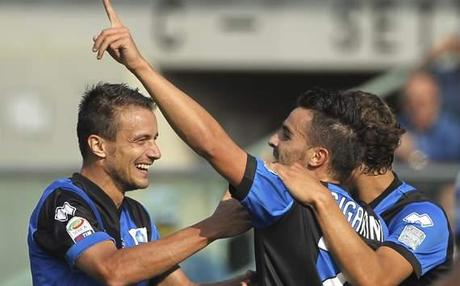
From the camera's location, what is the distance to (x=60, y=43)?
13.3 metres

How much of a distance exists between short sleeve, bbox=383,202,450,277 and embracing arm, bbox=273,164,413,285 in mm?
311

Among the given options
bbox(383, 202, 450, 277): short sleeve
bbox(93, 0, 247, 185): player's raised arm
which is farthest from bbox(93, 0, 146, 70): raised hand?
bbox(383, 202, 450, 277): short sleeve

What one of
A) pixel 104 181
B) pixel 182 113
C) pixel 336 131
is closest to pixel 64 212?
pixel 104 181

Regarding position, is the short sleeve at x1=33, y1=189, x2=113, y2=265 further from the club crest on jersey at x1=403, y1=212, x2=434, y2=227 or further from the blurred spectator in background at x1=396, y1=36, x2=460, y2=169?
the blurred spectator in background at x1=396, y1=36, x2=460, y2=169

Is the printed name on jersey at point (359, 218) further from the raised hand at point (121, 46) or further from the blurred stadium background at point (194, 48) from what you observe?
the blurred stadium background at point (194, 48)

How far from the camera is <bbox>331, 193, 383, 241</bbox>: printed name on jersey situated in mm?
5352

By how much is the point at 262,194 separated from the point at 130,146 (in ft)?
2.77

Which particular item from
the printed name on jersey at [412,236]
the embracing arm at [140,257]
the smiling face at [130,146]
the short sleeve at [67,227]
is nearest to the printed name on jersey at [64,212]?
the short sleeve at [67,227]

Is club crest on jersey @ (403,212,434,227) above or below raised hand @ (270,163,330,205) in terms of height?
below

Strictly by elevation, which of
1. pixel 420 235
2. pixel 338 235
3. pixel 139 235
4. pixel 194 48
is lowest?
pixel 420 235

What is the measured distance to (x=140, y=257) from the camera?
534 centimetres

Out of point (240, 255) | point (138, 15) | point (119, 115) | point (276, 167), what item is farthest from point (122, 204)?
point (138, 15)

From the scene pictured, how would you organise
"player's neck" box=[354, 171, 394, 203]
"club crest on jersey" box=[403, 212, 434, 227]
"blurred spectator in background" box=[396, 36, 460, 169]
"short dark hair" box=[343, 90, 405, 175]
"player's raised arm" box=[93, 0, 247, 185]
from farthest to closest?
"blurred spectator in background" box=[396, 36, 460, 169]
"player's neck" box=[354, 171, 394, 203]
"club crest on jersey" box=[403, 212, 434, 227]
"short dark hair" box=[343, 90, 405, 175]
"player's raised arm" box=[93, 0, 247, 185]

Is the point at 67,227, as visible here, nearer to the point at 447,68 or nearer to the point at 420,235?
the point at 420,235
